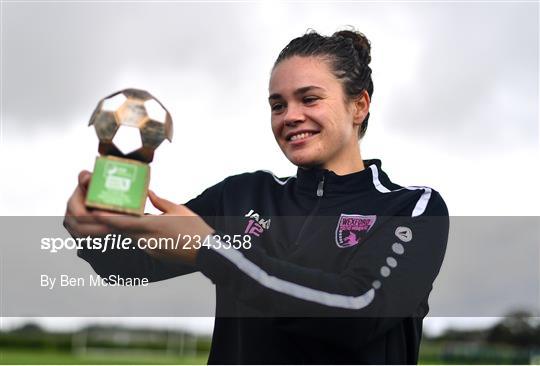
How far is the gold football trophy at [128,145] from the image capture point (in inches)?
82.2

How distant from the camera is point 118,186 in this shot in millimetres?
2096

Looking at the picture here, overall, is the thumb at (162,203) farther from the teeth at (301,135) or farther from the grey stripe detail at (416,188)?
the grey stripe detail at (416,188)

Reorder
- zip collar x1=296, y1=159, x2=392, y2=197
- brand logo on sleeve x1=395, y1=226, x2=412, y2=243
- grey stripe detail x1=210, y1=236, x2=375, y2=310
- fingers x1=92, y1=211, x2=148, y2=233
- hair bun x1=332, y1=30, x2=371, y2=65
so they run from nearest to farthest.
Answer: fingers x1=92, y1=211, x2=148, y2=233 → grey stripe detail x1=210, y1=236, x2=375, y2=310 → brand logo on sleeve x1=395, y1=226, x2=412, y2=243 → zip collar x1=296, y1=159, x2=392, y2=197 → hair bun x1=332, y1=30, x2=371, y2=65

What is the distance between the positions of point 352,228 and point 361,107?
0.59 meters

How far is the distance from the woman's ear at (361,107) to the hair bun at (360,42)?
0.63 ft

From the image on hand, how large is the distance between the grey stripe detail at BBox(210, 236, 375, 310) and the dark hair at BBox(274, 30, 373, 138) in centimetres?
97

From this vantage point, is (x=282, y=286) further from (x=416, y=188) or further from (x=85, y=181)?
(x=416, y=188)

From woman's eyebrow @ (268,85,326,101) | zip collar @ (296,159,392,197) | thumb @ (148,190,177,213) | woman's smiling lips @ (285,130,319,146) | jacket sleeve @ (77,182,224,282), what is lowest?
jacket sleeve @ (77,182,224,282)

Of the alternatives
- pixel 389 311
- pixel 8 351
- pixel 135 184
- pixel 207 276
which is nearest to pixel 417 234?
pixel 389 311

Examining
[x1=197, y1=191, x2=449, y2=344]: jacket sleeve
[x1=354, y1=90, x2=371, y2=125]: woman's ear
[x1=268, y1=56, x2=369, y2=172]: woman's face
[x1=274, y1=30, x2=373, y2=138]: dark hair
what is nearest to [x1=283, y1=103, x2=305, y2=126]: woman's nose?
[x1=268, y1=56, x2=369, y2=172]: woman's face

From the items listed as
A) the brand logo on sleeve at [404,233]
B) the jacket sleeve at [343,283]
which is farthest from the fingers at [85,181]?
the brand logo on sleeve at [404,233]

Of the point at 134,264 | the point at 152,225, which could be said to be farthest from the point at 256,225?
the point at 152,225

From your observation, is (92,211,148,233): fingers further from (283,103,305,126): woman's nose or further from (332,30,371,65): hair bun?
(332,30,371,65): hair bun

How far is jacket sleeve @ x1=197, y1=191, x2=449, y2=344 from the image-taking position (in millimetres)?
2188
